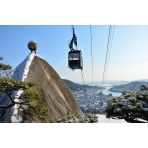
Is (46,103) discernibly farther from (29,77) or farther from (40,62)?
(40,62)

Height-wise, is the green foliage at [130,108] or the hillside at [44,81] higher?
the hillside at [44,81]

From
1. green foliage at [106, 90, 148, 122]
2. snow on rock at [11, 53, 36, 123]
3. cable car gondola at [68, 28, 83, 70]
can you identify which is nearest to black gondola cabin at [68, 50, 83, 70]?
cable car gondola at [68, 28, 83, 70]

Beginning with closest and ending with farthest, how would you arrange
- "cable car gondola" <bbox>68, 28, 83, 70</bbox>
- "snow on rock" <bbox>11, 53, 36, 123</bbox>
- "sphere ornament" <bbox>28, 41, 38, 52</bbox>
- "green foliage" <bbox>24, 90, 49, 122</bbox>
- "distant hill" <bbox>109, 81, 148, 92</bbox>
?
1. "green foliage" <bbox>24, 90, 49, 122</bbox>
2. "snow on rock" <bbox>11, 53, 36, 123</bbox>
3. "cable car gondola" <bbox>68, 28, 83, 70</bbox>
4. "sphere ornament" <bbox>28, 41, 38, 52</bbox>
5. "distant hill" <bbox>109, 81, 148, 92</bbox>

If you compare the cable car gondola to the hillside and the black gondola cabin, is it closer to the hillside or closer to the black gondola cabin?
the black gondola cabin

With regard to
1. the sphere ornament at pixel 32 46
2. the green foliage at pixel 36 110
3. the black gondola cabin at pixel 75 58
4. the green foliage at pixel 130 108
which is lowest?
the green foliage at pixel 130 108

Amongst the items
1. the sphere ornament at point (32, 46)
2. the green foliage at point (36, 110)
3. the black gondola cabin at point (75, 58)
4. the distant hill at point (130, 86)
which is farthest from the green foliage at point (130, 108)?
the sphere ornament at point (32, 46)

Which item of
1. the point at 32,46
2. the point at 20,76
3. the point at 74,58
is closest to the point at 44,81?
the point at 20,76

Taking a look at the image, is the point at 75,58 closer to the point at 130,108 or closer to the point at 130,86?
the point at 130,108

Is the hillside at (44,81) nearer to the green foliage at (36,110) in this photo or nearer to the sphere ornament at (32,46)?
the sphere ornament at (32,46)
